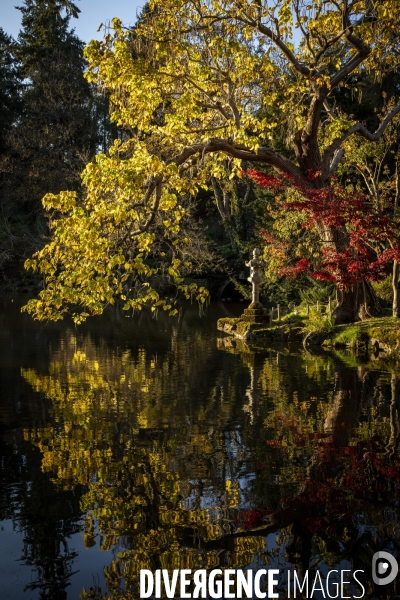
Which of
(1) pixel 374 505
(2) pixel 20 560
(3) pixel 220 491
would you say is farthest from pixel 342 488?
(2) pixel 20 560

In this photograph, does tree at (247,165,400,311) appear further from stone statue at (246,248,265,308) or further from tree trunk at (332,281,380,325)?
stone statue at (246,248,265,308)

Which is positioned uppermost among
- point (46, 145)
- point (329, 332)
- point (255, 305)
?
point (46, 145)

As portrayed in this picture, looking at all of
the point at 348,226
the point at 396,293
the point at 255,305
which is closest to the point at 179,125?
the point at 348,226

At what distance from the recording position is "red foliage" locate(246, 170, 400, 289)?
14539 mm

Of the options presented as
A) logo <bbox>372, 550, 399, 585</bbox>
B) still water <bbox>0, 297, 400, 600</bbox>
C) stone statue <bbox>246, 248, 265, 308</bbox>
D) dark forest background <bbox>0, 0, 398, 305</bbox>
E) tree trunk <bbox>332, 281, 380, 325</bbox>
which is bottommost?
logo <bbox>372, 550, 399, 585</bbox>

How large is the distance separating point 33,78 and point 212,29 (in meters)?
31.3

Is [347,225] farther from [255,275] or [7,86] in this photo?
[7,86]

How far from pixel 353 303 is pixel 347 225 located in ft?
7.09

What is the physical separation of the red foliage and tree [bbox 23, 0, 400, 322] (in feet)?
0.98

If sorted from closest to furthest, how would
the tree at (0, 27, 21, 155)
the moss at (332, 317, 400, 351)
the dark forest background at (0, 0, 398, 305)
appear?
the moss at (332, 317, 400, 351) → the dark forest background at (0, 0, 398, 305) → the tree at (0, 27, 21, 155)

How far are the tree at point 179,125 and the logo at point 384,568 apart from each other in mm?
4395

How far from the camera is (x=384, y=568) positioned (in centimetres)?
458

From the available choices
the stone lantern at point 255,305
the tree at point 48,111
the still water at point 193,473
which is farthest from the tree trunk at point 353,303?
the tree at point 48,111

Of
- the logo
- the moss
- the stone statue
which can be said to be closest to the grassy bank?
the moss
